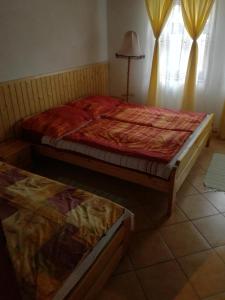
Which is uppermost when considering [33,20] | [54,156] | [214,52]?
[33,20]

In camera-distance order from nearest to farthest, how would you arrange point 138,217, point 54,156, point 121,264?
point 121,264
point 138,217
point 54,156

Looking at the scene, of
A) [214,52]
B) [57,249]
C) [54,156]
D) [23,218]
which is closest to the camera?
[57,249]

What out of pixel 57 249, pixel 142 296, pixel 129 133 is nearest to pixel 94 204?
pixel 57 249

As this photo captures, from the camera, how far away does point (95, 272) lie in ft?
4.49

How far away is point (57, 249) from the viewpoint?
4.14 ft

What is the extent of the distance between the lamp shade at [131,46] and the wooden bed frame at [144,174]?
1571 millimetres

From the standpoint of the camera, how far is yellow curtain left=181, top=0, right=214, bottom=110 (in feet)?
10.7

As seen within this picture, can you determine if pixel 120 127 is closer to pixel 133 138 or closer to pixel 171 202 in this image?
pixel 133 138

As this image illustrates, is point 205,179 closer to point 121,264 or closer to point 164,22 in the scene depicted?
point 121,264

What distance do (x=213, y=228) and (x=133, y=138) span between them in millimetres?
1080

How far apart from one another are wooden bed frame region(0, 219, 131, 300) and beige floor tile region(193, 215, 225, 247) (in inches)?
27.5

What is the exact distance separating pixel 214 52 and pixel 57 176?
274 cm

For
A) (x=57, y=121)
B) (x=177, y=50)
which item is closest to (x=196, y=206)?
(x=57, y=121)

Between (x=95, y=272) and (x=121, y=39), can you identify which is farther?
(x=121, y=39)
